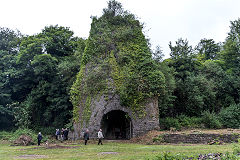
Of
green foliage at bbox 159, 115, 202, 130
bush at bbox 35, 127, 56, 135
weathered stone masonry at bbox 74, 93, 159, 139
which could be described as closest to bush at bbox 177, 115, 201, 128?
green foliage at bbox 159, 115, 202, 130

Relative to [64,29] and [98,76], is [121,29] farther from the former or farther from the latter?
[64,29]

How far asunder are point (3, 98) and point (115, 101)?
16253mm

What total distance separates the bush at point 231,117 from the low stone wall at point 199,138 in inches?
408

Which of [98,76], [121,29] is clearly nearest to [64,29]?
[121,29]

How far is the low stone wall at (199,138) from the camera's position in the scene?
14.2 meters

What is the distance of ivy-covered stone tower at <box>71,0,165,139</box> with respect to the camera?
18406 mm

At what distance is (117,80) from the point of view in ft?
63.4

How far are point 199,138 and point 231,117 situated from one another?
11.3 metres

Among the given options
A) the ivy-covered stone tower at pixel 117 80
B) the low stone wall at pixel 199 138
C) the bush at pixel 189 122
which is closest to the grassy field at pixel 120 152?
the low stone wall at pixel 199 138

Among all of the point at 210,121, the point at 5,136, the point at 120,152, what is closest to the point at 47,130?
the point at 5,136

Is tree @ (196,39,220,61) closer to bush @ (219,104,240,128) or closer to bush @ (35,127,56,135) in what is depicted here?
bush @ (219,104,240,128)

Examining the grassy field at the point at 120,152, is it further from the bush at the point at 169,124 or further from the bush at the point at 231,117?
the bush at the point at 231,117

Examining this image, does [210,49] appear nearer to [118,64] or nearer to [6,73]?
[118,64]

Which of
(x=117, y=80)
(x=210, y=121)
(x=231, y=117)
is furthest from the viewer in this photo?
(x=231, y=117)
